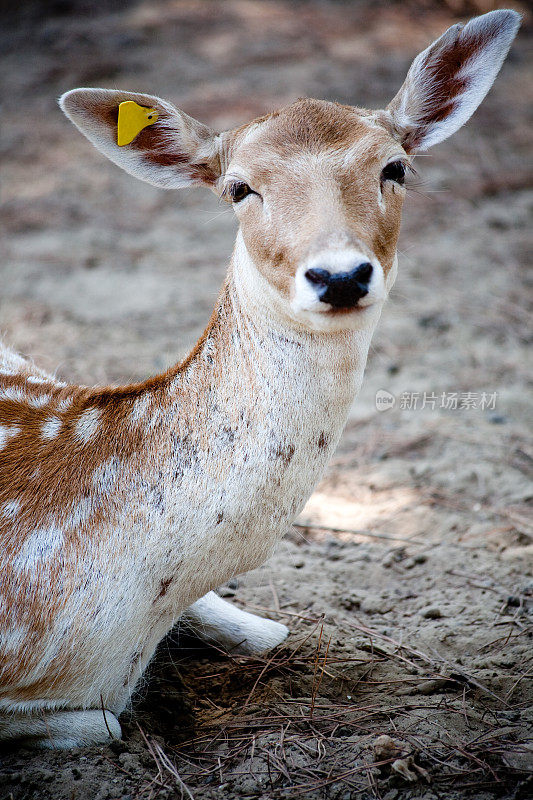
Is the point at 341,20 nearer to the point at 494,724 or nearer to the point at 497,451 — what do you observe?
the point at 497,451

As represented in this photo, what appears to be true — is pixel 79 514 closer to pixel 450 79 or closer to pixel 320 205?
pixel 320 205

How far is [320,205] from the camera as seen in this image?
2.05 metres

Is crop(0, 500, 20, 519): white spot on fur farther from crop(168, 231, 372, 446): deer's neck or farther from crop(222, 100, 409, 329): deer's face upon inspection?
crop(222, 100, 409, 329): deer's face

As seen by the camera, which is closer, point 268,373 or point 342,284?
point 342,284

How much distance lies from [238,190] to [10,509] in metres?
1.22

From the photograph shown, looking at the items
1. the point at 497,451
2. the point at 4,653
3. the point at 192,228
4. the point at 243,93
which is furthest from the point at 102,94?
the point at 243,93

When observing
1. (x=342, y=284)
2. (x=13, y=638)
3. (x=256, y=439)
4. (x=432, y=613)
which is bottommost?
(x=432, y=613)

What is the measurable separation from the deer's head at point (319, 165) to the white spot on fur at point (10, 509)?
99cm

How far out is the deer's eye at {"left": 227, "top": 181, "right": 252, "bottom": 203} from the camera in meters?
2.27

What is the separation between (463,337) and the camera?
15.9ft

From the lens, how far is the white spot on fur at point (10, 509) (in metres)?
2.24

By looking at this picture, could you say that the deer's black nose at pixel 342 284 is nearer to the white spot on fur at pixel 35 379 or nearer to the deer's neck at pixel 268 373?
the deer's neck at pixel 268 373

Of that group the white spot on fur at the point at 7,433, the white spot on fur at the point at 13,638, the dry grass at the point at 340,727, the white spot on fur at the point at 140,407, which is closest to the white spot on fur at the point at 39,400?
the white spot on fur at the point at 7,433

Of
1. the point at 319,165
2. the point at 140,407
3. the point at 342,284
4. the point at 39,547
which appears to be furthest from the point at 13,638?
the point at 319,165
